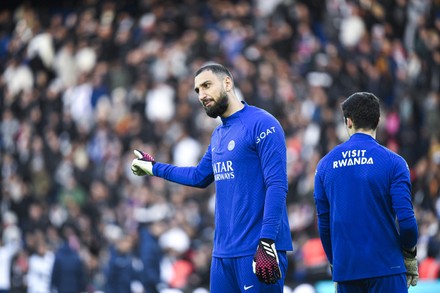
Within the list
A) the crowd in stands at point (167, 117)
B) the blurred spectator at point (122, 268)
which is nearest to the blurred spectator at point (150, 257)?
the crowd in stands at point (167, 117)

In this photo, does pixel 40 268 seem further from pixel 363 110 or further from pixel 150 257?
pixel 363 110

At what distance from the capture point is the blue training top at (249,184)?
607 centimetres

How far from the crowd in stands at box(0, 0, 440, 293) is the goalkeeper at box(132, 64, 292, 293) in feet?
19.7

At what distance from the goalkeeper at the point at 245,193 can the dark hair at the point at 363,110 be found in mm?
467

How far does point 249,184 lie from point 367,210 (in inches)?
31.0

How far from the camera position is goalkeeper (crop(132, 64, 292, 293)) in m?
6.02

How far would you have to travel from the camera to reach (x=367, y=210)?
6047mm

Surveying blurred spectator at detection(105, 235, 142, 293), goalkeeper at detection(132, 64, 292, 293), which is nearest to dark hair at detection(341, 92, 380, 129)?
goalkeeper at detection(132, 64, 292, 293)

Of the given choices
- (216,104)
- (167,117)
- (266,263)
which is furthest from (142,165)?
(167,117)

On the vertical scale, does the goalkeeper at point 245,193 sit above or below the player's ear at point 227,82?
below

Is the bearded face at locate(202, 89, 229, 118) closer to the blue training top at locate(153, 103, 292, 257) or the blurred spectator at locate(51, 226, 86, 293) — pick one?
the blue training top at locate(153, 103, 292, 257)

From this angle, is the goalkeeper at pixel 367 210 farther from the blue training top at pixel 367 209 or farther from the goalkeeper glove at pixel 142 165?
the goalkeeper glove at pixel 142 165

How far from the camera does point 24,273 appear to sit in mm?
17406

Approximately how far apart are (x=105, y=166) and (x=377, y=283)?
13.7 m
